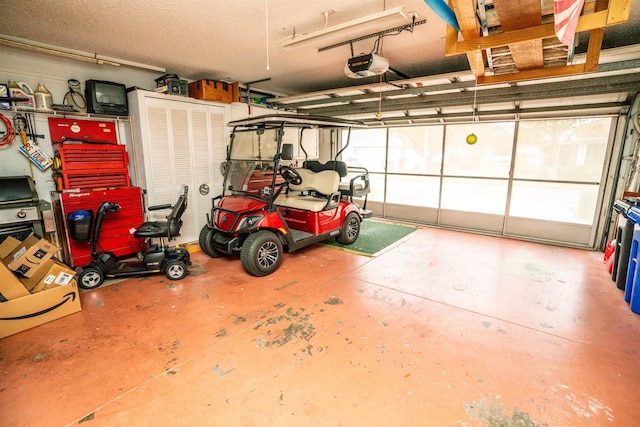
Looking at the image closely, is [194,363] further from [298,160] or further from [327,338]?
[298,160]

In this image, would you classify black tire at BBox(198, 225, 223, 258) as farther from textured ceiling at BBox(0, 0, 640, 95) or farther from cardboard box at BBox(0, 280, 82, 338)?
textured ceiling at BBox(0, 0, 640, 95)

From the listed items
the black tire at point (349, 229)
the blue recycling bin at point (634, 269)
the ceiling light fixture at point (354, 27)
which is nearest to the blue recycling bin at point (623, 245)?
the blue recycling bin at point (634, 269)

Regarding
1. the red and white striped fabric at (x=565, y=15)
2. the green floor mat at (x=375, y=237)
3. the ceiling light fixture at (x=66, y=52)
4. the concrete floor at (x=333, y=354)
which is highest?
the ceiling light fixture at (x=66, y=52)

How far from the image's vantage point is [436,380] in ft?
6.79

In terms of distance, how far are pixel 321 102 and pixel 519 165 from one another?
157 inches

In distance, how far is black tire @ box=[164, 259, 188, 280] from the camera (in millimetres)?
3648

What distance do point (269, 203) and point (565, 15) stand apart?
319 cm

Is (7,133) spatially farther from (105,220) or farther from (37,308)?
(37,308)

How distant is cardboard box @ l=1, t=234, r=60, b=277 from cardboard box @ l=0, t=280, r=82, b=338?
0.90 ft

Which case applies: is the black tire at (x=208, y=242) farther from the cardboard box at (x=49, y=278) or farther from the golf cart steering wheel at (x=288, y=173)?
the cardboard box at (x=49, y=278)

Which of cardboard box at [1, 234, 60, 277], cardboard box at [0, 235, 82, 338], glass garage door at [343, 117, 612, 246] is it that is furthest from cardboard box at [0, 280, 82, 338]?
glass garage door at [343, 117, 612, 246]

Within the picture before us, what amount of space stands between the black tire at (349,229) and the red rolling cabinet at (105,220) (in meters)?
3.07

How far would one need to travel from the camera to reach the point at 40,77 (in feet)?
12.3

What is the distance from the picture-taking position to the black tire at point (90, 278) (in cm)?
338
